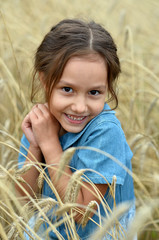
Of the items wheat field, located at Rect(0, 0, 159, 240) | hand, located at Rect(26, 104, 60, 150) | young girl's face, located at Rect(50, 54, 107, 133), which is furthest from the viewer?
wheat field, located at Rect(0, 0, 159, 240)

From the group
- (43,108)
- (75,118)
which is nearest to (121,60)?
(43,108)

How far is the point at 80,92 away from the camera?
4.10ft

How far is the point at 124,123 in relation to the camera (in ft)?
8.05

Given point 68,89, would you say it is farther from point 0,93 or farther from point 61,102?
point 0,93

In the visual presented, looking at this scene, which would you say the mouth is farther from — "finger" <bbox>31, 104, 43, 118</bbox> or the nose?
"finger" <bbox>31, 104, 43, 118</bbox>

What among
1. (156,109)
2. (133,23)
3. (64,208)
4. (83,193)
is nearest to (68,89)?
(83,193)

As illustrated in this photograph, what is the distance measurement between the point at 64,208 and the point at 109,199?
0.56 metres

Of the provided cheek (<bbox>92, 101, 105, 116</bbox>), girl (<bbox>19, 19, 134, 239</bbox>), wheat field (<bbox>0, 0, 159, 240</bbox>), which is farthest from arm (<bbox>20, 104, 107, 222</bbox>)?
wheat field (<bbox>0, 0, 159, 240</bbox>)

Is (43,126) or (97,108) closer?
(97,108)

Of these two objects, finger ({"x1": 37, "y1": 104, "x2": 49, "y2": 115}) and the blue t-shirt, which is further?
finger ({"x1": 37, "y1": 104, "x2": 49, "y2": 115})

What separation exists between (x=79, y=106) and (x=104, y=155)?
0.65 feet

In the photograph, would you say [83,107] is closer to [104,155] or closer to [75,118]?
[75,118]

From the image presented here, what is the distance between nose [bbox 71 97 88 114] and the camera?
123 centimetres

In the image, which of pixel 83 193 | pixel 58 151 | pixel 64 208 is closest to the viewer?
pixel 64 208
